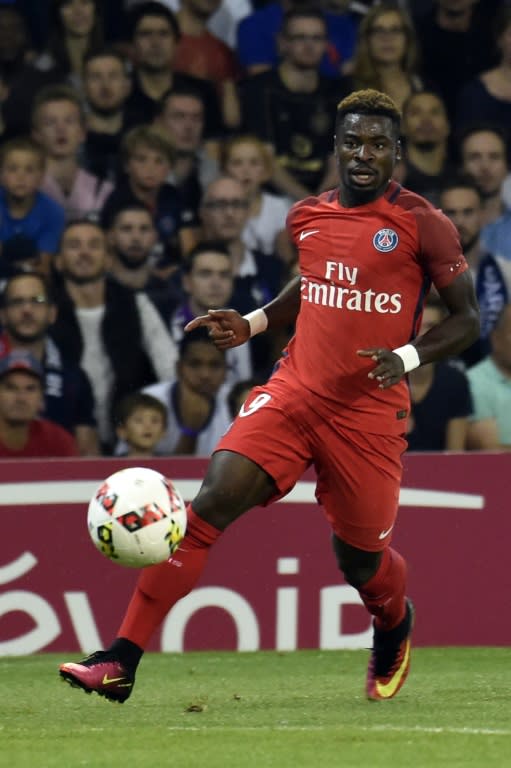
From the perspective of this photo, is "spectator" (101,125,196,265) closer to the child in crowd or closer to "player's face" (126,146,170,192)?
"player's face" (126,146,170,192)

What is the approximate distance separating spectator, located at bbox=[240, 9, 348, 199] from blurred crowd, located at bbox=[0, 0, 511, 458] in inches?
0.6

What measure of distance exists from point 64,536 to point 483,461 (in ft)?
7.67

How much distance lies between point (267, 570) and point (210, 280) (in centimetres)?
232

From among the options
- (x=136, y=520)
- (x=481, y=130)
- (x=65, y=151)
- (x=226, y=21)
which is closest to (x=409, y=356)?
(x=136, y=520)

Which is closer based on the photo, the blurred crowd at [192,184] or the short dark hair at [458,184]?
the blurred crowd at [192,184]

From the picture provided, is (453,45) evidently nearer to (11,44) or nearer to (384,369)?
(11,44)

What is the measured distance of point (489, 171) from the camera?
12789 millimetres

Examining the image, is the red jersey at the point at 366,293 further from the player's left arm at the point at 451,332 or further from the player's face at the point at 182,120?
the player's face at the point at 182,120

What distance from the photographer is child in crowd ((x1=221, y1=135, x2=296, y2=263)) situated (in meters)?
12.5

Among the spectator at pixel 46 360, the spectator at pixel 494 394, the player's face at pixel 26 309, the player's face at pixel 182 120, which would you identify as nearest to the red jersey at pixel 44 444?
the spectator at pixel 46 360

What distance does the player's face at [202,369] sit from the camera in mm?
11078

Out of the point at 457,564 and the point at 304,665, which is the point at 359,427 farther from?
the point at 457,564

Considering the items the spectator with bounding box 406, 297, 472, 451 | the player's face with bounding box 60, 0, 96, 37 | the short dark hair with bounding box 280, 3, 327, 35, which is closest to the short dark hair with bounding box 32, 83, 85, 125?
the player's face with bounding box 60, 0, 96, 37

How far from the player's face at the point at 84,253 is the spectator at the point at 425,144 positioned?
7.83 ft
